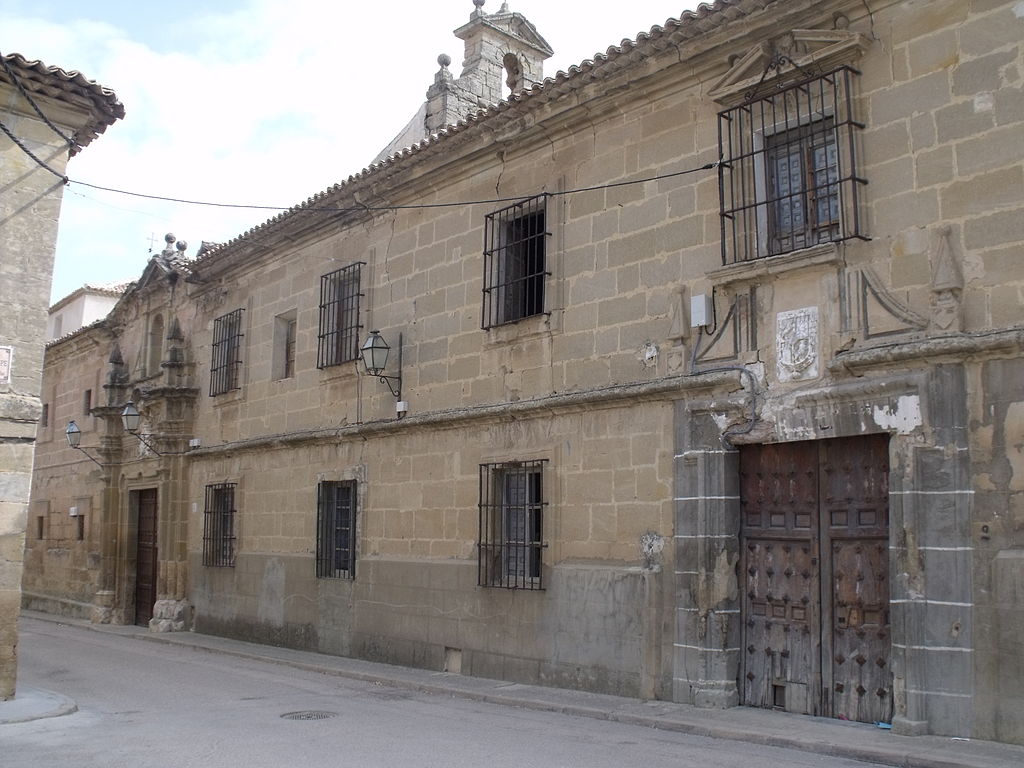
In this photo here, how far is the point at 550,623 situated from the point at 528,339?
2.83 m

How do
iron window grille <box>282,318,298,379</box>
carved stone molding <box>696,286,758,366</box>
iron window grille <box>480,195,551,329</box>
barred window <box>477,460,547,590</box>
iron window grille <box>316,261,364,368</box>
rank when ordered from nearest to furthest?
carved stone molding <box>696,286,758,366</box> < barred window <box>477,460,547,590</box> < iron window grille <box>480,195,551,329</box> < iron window grille <box>316,261,364,368</box> < iron window grille <box>282,318,298,379</box>

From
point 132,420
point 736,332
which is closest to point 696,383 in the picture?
point 736,332

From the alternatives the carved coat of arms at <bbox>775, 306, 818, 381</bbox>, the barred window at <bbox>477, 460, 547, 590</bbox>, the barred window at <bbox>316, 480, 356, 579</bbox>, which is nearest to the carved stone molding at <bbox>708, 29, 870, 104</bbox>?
the carved coat of arms at <bbox>775, 306, 818, 381</bbox>

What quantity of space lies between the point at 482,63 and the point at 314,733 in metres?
13.0

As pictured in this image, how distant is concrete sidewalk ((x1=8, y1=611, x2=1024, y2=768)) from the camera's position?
620 cm

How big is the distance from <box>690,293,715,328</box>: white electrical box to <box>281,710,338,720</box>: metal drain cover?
447 cm

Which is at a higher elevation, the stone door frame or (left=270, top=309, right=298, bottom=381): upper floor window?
(left=270, top=309, right=298, bottom=381): upper floor window

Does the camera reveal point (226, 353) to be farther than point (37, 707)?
Yes

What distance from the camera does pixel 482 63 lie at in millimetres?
17656

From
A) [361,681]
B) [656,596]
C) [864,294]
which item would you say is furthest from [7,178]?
[864,294]

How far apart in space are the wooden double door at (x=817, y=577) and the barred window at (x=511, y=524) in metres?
2.43

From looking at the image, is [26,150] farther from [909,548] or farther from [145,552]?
[145,552]

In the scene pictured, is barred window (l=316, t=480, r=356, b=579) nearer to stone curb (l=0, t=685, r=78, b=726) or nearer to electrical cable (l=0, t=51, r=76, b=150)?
stone curb (l=0, t=685, r=78, b=726)

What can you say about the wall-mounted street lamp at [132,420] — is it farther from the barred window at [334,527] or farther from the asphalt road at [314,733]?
the asphalt road at [314,733]
